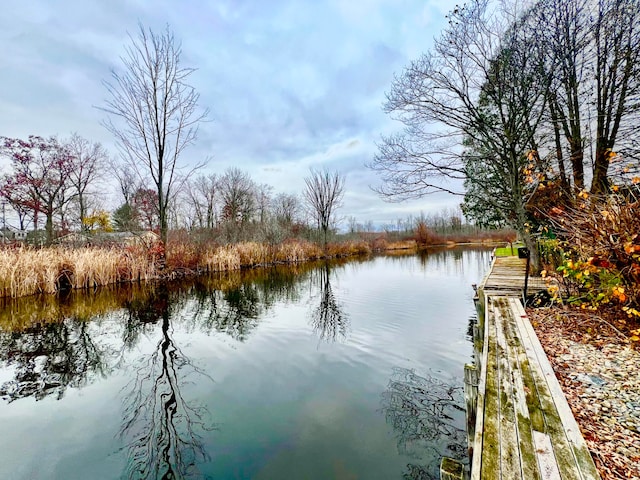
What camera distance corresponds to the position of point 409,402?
2982 millimetres

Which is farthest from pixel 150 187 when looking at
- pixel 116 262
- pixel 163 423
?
pixel 163 423

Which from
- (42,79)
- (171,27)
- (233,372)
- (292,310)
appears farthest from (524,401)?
(171,27)

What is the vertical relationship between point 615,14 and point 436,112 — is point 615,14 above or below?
above

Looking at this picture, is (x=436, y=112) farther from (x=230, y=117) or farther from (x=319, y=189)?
(x=319, y=189)

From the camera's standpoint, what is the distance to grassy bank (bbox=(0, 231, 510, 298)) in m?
7.71

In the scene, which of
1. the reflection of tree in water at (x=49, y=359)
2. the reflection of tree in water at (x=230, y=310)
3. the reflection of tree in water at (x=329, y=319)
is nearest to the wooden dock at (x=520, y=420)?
the reflection of tree in water at (x=329, y=319)

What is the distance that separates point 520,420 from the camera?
1.71 meters

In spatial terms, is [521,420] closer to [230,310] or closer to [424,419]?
[424,419]

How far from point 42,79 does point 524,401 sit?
12.8 metres

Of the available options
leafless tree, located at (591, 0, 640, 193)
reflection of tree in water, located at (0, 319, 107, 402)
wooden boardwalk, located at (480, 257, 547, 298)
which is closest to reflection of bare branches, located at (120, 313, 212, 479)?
reflection of tree in water, located at (0, 319, 107, 402)

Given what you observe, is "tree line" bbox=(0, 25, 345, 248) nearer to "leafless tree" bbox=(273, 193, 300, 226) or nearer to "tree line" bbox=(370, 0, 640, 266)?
"leafless tree" bbox=(273, 193, 300, 226)

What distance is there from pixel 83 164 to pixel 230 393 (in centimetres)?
2139

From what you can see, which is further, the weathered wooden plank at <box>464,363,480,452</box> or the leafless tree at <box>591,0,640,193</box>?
the leafless tree at <box>591,0,640,193</box>

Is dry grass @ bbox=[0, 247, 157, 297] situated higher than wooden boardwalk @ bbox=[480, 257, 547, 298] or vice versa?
dry grass @ bbox=[0, 247, 157, 297]
